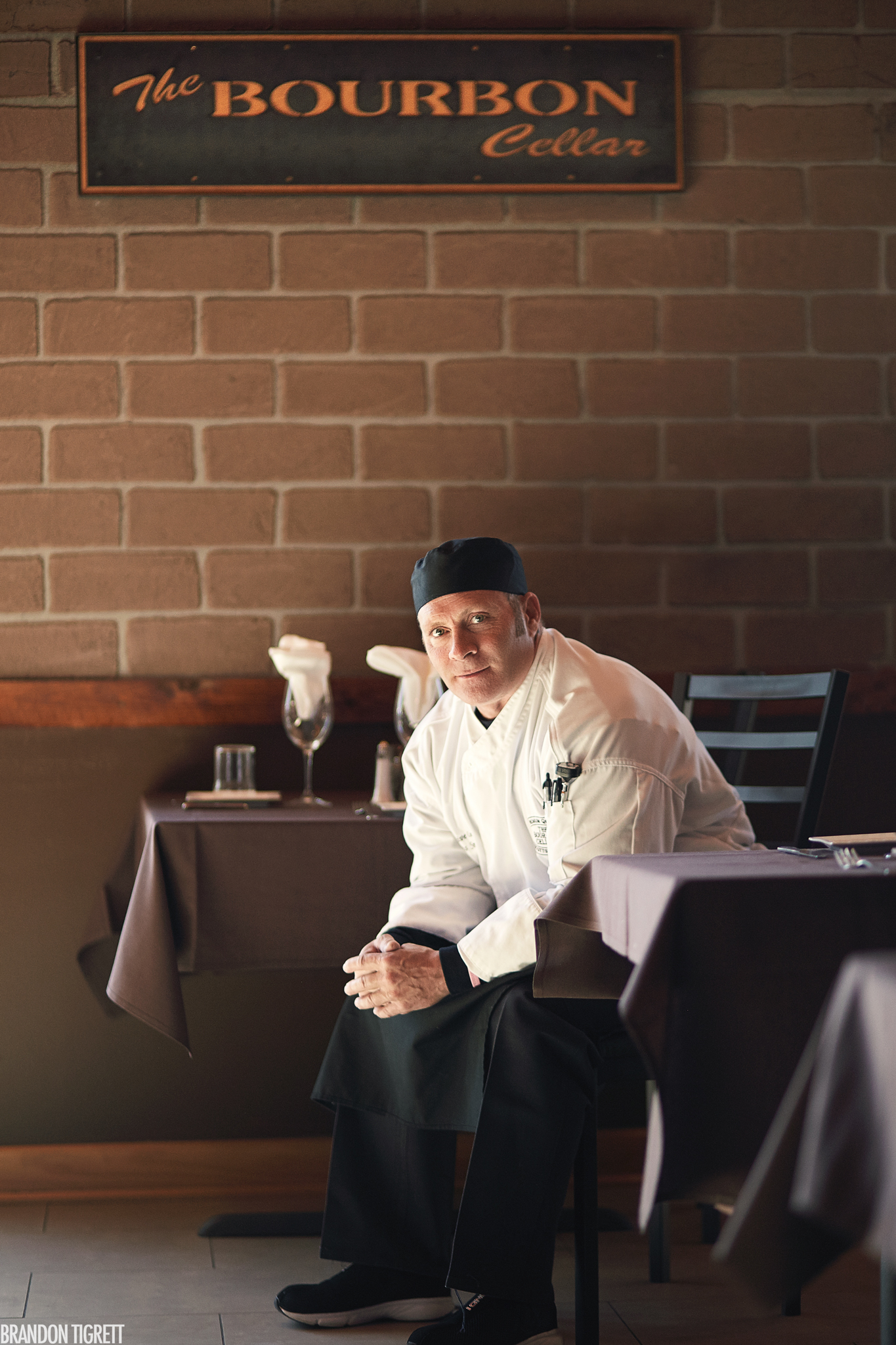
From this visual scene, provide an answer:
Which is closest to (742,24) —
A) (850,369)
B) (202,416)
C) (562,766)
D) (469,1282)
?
(850,369)

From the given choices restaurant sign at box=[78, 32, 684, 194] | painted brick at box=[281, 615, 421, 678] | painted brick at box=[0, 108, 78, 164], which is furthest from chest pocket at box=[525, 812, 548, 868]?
painted brick at box=[0, 108, 78, 164]

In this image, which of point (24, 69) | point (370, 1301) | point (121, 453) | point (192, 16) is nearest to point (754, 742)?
point (370, 1301)

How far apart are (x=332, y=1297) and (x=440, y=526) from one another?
1632 millimetres

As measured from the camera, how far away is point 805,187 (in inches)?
119

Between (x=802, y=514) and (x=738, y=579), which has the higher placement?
(x=802, y=514)

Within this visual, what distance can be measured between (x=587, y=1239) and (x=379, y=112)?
2.41 metres

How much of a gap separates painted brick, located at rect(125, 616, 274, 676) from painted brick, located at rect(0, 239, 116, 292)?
0.78 metres

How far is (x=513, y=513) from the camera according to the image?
9.84 feet

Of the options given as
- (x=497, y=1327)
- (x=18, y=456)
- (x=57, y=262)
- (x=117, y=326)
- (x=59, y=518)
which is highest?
(x=57, y=262)

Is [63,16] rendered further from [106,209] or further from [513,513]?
[513,513]

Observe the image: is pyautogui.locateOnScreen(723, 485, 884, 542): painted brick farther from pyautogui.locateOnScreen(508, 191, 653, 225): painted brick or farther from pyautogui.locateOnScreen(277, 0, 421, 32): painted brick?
pyautogui.locateOnScreen(277, 0, 421, 32): painted brick

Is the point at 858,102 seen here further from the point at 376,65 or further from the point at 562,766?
the point at 562,766

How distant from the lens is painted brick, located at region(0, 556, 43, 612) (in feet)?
9.55

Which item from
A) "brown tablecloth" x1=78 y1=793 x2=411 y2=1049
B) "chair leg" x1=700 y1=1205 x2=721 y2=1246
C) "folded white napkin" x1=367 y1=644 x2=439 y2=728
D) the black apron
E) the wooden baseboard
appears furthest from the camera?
the wooden baseboard
